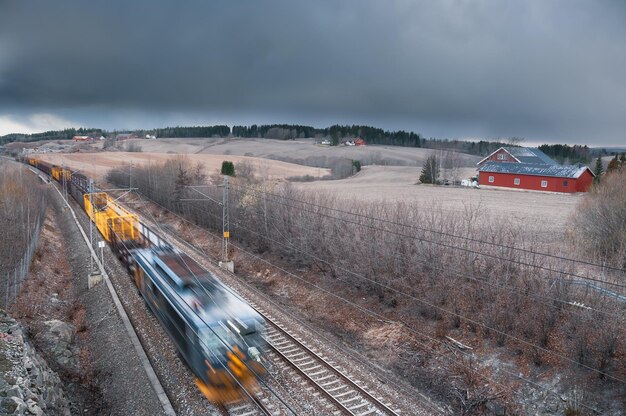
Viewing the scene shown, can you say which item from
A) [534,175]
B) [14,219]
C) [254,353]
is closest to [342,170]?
[534,175]

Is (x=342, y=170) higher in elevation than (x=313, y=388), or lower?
higher

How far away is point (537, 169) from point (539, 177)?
2.04 meters

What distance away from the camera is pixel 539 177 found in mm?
61750

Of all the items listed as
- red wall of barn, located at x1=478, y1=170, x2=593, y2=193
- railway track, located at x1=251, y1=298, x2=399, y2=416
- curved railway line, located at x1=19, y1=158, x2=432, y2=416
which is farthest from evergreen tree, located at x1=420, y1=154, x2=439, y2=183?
curved railway line, located at x1=19, y1=158, x2=432, y2=416

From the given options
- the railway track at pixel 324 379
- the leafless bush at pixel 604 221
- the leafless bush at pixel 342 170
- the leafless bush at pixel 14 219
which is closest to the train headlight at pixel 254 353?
the railway track at pixel 324 379

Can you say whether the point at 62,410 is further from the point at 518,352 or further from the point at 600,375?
the point at 600,375

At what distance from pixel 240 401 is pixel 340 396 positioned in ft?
11.0

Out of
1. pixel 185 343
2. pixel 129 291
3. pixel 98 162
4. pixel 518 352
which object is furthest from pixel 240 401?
pixel 98 162

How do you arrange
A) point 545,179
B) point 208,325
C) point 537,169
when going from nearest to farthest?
1. point 208,325
2. point 545,179
3. point 537,169

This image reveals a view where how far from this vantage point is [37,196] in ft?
143

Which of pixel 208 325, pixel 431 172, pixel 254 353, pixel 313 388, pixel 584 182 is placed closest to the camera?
pixel 208 325

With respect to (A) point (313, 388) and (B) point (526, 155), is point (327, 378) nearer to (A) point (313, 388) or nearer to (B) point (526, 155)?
(A) point (313, 388)

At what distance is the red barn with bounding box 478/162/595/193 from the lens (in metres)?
59.7

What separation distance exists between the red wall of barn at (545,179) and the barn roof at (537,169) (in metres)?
0.55
